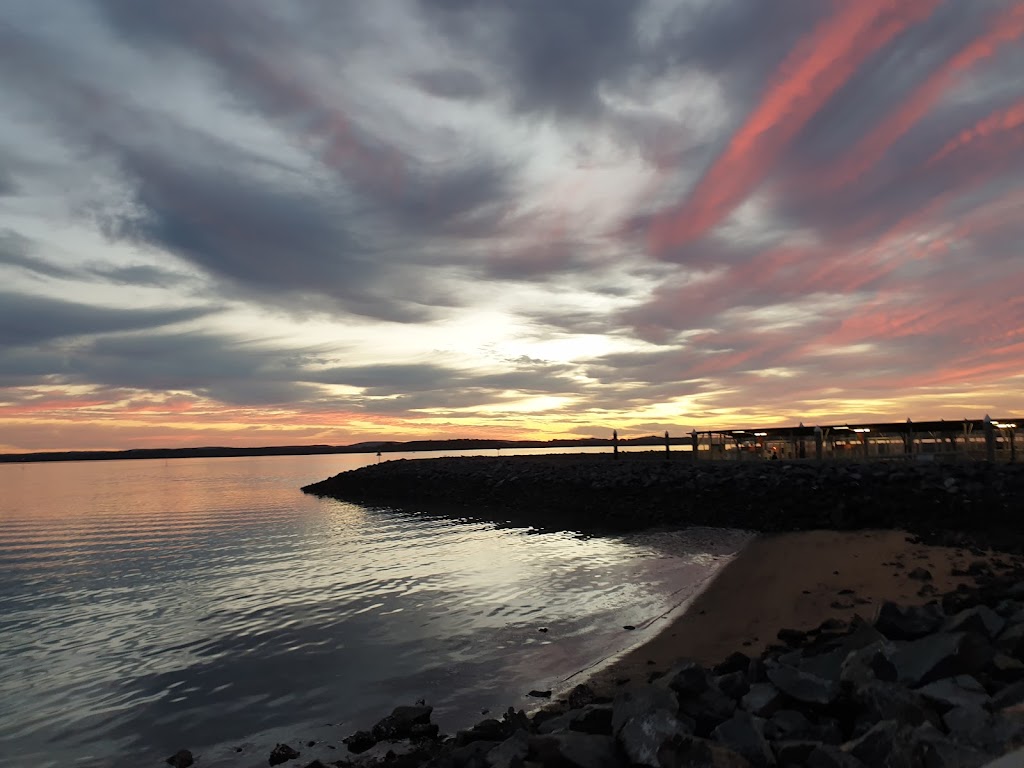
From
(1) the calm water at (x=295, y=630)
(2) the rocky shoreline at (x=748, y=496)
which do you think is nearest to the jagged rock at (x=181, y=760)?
(1) the calm water at (x=295, y=630)

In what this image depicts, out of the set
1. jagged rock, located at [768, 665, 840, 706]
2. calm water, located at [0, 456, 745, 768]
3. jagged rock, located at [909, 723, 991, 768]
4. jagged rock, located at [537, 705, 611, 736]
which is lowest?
calm water, located at [0, 456, 745, 768]

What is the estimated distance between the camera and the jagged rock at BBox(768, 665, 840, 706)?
18.9ft

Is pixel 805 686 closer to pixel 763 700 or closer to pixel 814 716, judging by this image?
pixel 814 716

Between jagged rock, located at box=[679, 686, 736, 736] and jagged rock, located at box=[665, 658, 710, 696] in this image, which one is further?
jagged rock, located at box=[665, 658, 710, 696]

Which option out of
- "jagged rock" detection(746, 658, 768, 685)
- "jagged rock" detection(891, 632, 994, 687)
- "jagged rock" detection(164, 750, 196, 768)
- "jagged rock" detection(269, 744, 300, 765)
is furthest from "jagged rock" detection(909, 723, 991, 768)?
"jagged rock" detection(164, 750, 196, 768)

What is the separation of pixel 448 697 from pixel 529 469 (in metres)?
38.3

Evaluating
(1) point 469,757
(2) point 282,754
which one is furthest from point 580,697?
(2) point 282,754

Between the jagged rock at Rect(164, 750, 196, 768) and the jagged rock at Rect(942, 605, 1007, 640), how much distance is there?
9313 millimetres

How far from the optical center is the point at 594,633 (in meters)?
12.0

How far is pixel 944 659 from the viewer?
6.13m

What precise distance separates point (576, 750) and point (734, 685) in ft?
7.85

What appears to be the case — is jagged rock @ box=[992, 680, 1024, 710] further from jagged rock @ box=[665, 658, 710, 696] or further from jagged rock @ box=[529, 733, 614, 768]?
jagged rock @ box=[529, 733, 614, 768]

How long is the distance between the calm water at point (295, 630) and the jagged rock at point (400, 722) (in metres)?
0.38

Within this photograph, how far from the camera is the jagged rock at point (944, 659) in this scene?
6059mm
